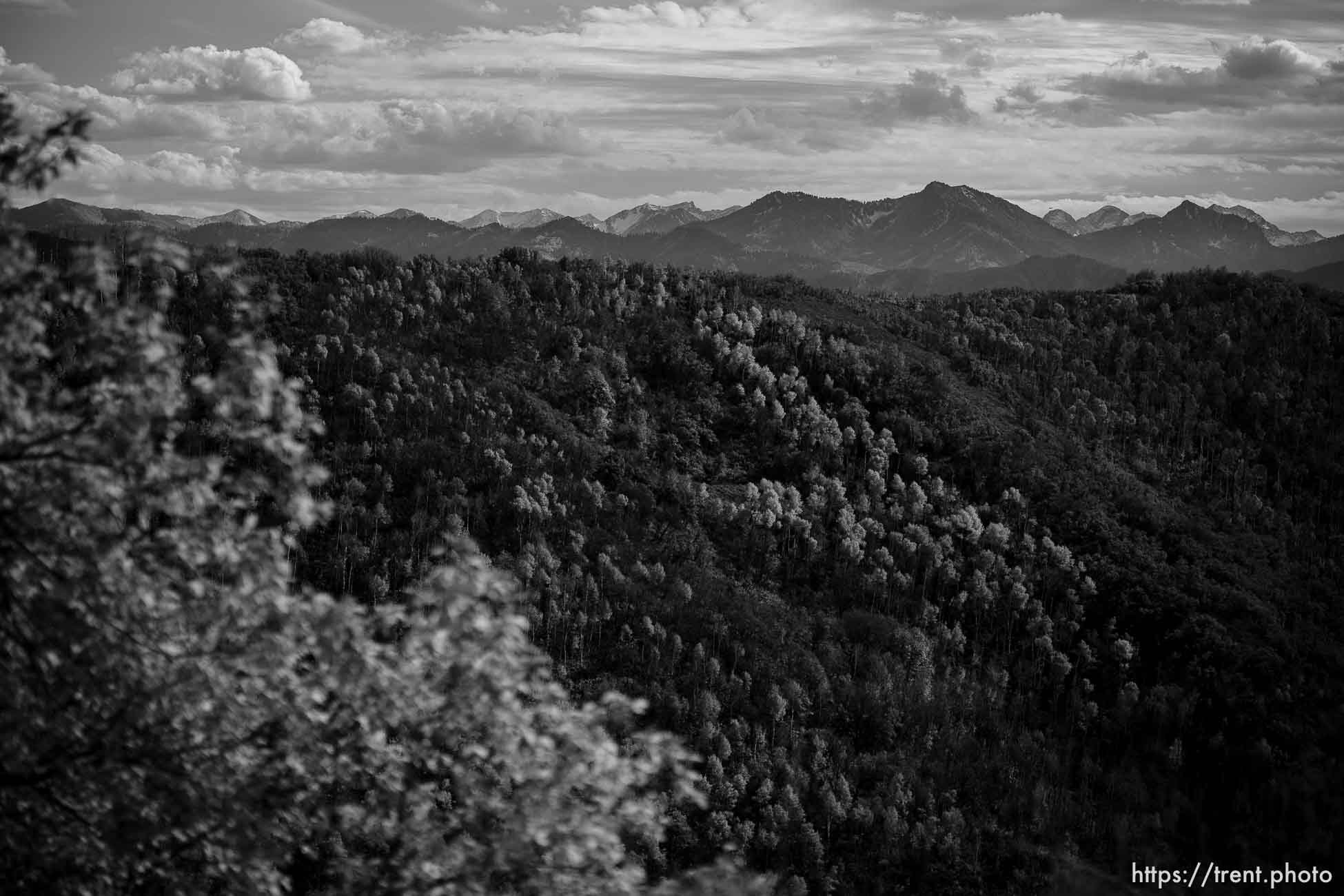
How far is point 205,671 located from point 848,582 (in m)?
147

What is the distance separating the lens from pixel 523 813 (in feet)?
42.8

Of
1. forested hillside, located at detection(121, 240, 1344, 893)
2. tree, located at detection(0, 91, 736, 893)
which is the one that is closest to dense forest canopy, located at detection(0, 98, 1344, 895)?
forested hillside, located at detection(121, 240, 1344, 893)

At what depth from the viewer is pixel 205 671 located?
1284 centimetres

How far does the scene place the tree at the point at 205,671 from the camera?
40.0ft

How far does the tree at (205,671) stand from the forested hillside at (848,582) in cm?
10444

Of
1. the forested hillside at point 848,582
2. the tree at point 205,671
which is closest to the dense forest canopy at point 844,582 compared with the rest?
the forested hillside at point 848,582

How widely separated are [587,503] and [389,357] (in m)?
45.8

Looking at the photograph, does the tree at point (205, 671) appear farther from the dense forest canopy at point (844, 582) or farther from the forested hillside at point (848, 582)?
the forested hillside at point (848, 582)

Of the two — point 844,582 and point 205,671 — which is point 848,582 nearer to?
point 844,582

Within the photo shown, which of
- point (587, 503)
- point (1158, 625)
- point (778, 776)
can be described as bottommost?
point (778, 776)

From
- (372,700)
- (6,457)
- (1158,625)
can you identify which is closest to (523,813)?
(372,700)

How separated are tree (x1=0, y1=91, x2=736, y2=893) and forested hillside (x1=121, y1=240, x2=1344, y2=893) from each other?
104437 mm

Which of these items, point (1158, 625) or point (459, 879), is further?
point (1158, 625)

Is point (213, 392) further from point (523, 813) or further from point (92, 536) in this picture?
point (523, 813)
